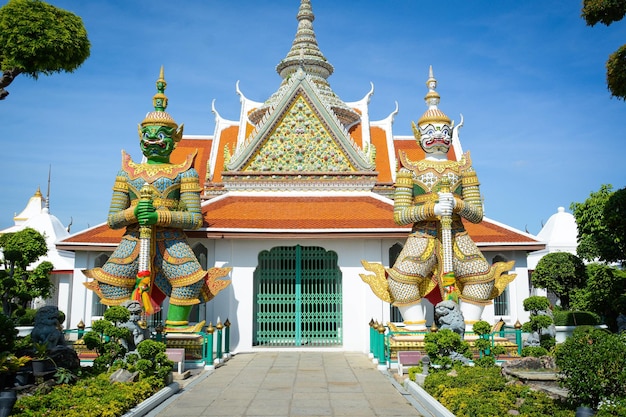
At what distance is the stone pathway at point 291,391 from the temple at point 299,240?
6.91 ft

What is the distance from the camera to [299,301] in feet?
46.8

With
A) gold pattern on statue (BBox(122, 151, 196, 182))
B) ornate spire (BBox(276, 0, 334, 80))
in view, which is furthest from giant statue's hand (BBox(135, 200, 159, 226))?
ornate spire (BBox(276, 0, 334, 80))

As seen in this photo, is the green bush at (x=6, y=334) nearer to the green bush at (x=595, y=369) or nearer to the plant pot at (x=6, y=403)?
the plant pot at (x=6, y=403)

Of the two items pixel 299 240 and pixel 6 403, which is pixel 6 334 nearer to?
pixel 6 403

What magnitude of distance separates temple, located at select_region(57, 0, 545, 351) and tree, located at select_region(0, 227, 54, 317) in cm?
74

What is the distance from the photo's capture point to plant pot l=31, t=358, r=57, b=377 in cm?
817

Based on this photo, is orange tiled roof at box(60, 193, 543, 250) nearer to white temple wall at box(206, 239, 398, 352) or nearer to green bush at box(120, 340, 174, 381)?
white temple wall at box(206, 239, 398, 352)

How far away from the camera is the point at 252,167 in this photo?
52.7ft

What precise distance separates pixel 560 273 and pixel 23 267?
47.5 feet

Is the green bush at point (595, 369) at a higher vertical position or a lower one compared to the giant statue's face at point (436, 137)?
lower

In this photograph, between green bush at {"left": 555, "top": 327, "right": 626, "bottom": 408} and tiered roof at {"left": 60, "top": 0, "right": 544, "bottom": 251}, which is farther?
tiered roof at {"left": 60, "top": 0, "right": 544, "bottom": 251}

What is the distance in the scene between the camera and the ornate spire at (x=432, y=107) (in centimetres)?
1236

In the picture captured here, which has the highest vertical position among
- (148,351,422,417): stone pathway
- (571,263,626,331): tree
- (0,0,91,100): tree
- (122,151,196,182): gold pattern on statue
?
(0,0,91,100): tree

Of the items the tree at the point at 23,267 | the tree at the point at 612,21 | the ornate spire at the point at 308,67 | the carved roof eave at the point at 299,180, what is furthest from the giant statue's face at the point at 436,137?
the tree at the point at 23,267
